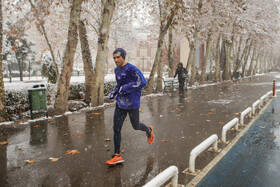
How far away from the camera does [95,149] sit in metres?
5.70

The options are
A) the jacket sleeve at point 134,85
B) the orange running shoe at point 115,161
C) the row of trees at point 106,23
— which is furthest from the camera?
the row of trees at point 106,23

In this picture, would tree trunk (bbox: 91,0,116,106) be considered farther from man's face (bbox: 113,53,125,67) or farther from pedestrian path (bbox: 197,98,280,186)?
man's face (bbox: 113,53,125,67)

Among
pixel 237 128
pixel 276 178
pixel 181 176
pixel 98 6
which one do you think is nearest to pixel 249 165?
pixel 276 178

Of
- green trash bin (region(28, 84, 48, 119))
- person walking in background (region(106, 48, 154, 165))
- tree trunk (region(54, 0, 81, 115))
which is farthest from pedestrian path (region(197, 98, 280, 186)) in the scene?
green trash bin (region(28, 84, 48, 119))

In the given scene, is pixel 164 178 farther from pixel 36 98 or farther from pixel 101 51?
pixel 101 51

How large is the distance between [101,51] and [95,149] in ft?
21.1

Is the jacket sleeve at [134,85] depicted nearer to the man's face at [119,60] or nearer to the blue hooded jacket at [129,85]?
the blue hooded jacket at [129,85]

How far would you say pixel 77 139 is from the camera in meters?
6.50

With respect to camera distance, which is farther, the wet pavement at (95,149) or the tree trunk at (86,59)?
the tree trunk at (86,59)

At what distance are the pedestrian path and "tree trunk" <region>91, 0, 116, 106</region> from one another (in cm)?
668

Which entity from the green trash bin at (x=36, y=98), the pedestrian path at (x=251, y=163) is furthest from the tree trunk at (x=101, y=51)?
the pedestrian path at (x=251, y=163)

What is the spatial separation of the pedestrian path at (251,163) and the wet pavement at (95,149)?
14.5 inches

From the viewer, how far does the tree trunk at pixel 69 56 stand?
9.43 metres

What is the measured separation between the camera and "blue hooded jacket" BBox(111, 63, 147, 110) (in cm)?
458
